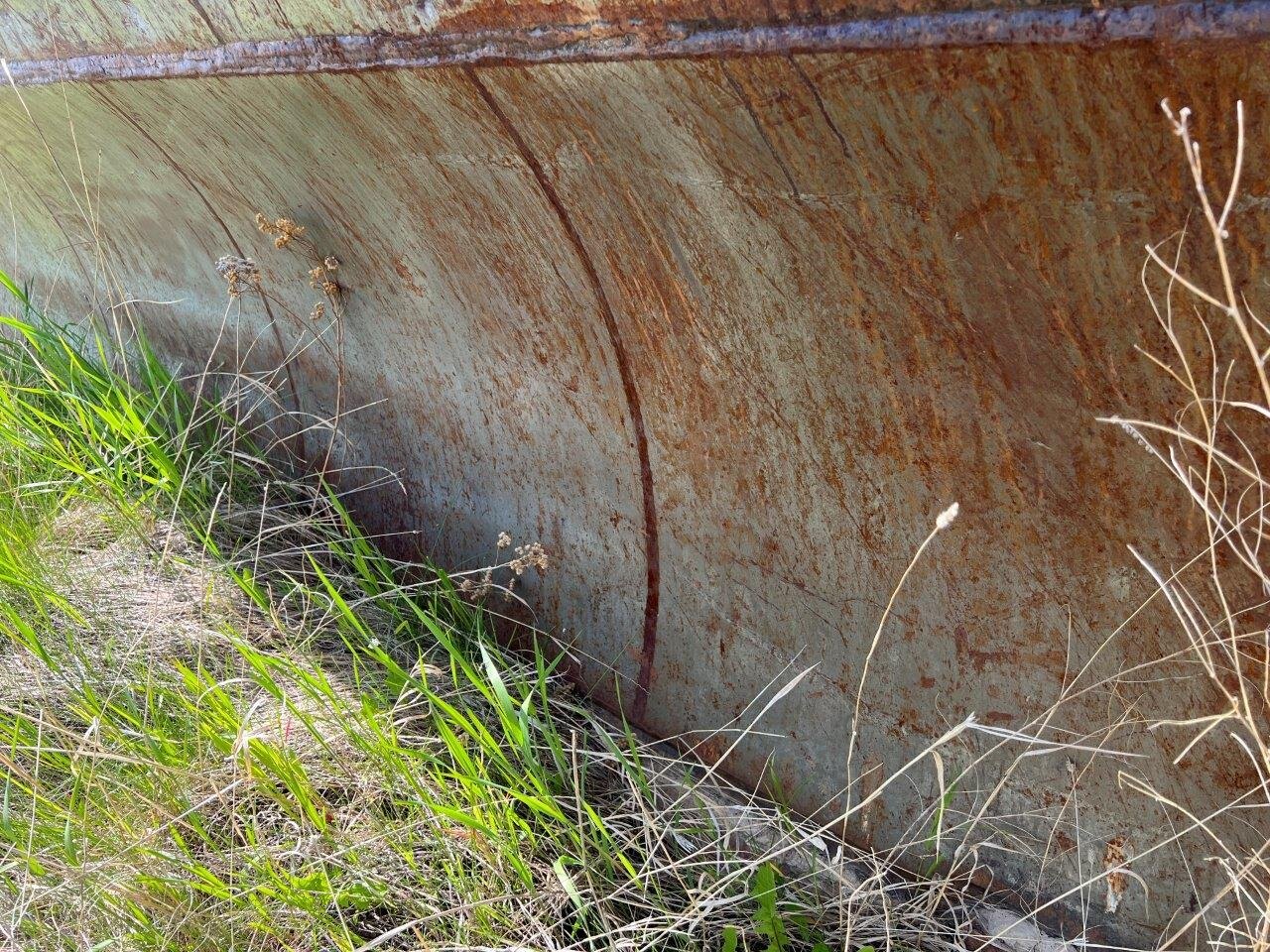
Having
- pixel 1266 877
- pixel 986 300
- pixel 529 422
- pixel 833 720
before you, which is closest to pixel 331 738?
pixel 529 422

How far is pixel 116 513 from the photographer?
2.13 m

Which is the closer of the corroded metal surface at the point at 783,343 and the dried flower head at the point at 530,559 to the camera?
the corroded metal surface at the point at 783,343

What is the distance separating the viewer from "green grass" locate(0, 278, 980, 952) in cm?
143

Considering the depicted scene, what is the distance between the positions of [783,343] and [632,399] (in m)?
0.33

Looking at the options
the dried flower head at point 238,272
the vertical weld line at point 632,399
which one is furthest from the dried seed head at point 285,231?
the vertical weld line at point 632,399

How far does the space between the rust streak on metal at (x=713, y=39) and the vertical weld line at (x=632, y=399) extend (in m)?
0.10

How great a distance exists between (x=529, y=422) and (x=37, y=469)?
1.07 metres

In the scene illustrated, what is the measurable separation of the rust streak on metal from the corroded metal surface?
0.07ft

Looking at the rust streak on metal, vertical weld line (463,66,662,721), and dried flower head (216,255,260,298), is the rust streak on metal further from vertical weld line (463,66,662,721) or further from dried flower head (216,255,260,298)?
dried flower head (216,255,260,298)

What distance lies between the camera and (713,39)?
1.10 metres

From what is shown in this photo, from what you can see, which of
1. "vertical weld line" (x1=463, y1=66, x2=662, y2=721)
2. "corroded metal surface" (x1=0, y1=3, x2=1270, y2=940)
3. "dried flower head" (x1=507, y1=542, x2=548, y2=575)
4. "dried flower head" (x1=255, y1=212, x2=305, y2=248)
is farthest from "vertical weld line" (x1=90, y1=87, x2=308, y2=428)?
"vertical weld line" (x1=463, y1=66, x2=662, y2=721)

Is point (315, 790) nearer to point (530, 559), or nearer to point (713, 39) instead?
point (530, 559)

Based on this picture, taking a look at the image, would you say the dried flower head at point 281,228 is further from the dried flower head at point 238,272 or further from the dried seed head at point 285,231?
the dried flower head at point 238,272

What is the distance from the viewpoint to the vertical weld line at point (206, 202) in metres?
2.06
